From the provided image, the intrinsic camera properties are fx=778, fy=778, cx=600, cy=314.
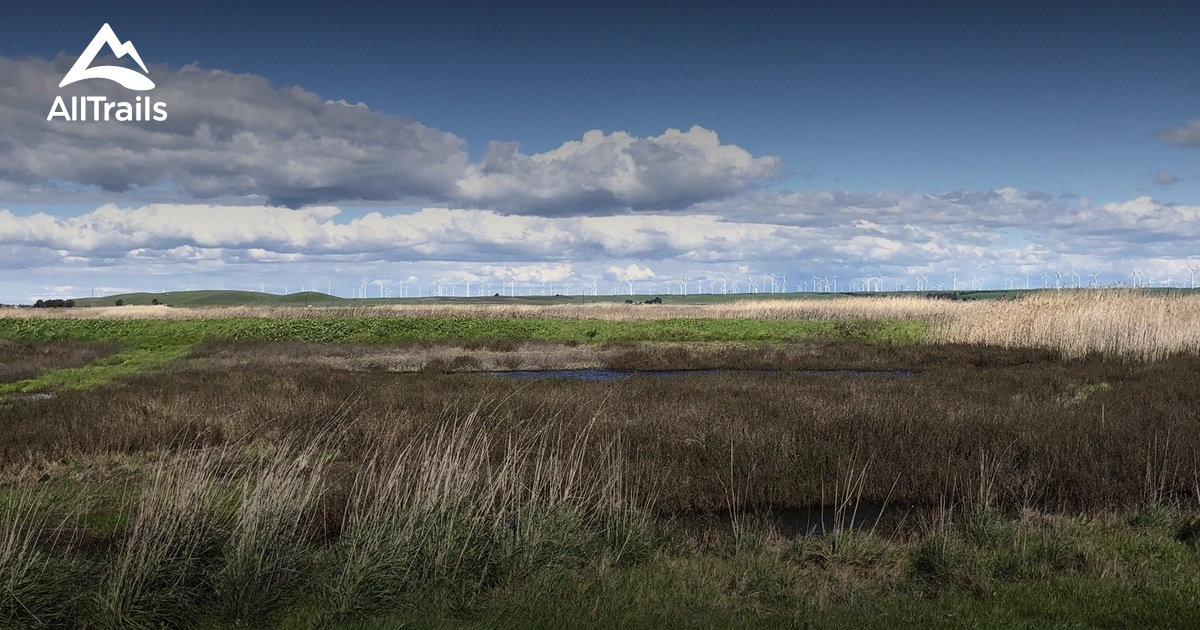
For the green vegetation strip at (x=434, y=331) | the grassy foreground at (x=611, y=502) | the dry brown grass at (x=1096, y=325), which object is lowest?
the grassy foreground at (x=611, y=502)

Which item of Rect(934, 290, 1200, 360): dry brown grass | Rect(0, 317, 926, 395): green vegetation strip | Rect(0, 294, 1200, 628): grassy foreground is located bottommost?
Rect(0, 294, 1200, 628): grassy foreground

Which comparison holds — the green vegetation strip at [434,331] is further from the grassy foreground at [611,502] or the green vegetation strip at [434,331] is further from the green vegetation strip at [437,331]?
the grassy foreground at [611,502]

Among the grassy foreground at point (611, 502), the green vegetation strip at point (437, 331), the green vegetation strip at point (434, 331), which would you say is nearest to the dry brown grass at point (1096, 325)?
the grassy foreground at point (611, 502)

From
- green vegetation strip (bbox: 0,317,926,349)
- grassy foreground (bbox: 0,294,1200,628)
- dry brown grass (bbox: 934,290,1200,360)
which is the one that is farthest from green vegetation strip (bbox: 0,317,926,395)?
grassy foreground (bbox: 0,294,1200,628)

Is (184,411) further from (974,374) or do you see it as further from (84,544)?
(974,374)

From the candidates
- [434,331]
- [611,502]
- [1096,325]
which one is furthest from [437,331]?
[611,502]

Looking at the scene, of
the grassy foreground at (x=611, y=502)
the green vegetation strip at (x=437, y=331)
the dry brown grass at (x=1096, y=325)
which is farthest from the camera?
the green vegetation strip at (x=437, y=331)

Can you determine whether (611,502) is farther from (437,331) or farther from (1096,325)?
(437,331)

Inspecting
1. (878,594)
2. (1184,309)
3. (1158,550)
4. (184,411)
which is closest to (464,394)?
(184,411)

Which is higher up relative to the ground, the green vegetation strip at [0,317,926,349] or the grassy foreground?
the green vegetation strip at [0,317,926,349]

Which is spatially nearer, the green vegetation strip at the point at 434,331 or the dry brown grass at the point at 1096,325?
the dry brown grass at the point at 1096,325

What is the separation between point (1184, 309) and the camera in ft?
108

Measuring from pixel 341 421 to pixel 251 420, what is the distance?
7.70 feet

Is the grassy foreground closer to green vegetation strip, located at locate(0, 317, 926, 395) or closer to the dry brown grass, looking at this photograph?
the dry brown grass
